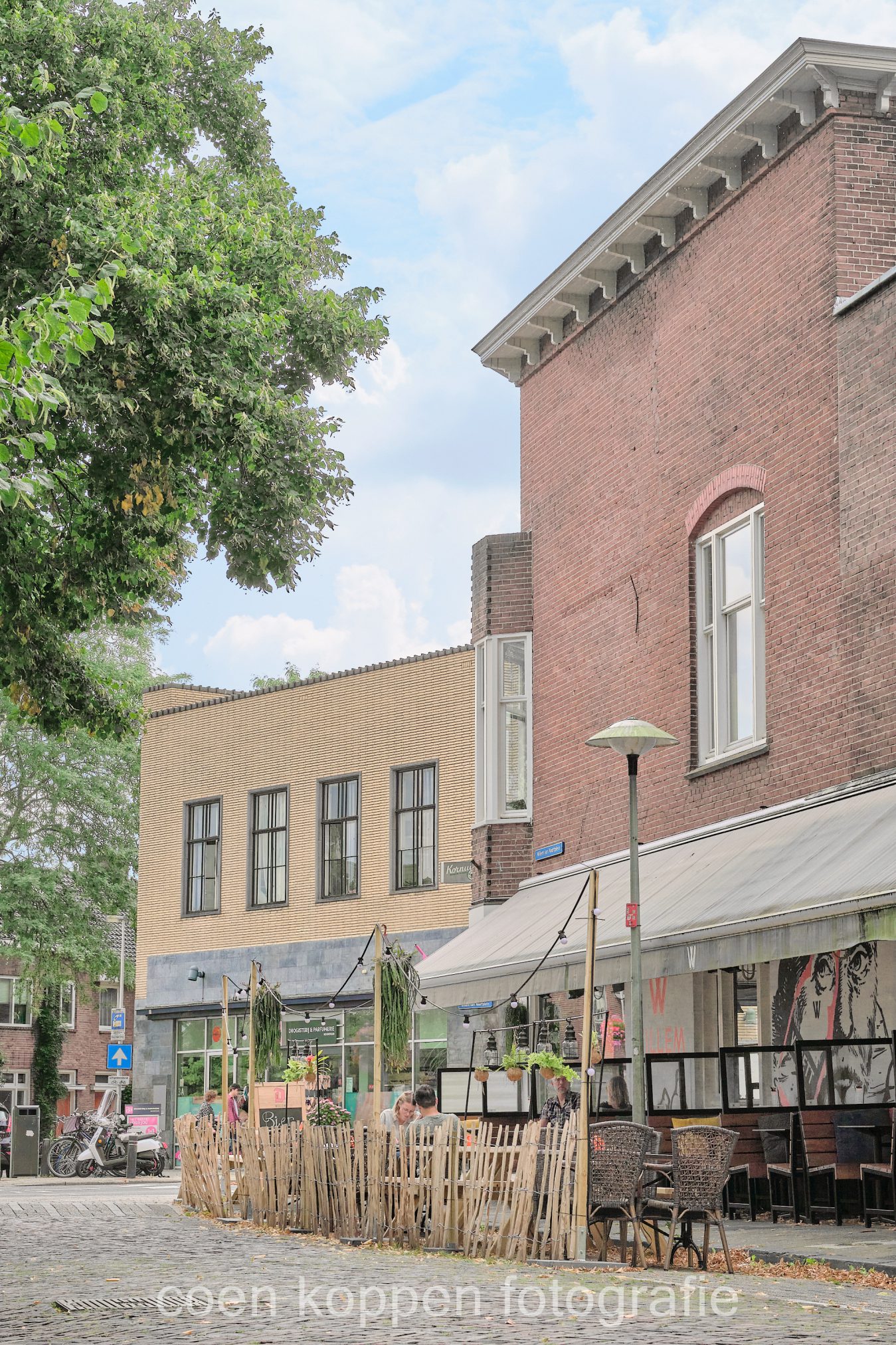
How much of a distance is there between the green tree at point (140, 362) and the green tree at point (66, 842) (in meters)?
25.0

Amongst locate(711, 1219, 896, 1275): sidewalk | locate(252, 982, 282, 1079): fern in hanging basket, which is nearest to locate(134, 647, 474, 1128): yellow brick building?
locate(252, 982, 282, 1079): fern in hanging basket

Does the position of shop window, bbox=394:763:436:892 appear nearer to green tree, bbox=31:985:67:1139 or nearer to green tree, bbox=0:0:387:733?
green tree, bbox=0:0:387:733

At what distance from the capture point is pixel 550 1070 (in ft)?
50.3

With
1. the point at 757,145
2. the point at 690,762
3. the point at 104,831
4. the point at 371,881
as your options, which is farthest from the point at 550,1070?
the point at 104,831

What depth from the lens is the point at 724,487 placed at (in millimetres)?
18906

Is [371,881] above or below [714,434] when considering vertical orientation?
below

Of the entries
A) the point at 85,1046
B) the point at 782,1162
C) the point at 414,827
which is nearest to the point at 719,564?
the point at 782,1162

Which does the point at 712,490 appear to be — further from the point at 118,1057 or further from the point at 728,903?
the point at 118,1057

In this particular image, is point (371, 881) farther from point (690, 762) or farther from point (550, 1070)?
point (550, 1070)

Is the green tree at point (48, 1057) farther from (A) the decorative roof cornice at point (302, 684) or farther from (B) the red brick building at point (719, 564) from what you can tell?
(B) the red brick building at point (719, 564)

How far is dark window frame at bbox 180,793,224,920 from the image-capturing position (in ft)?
121

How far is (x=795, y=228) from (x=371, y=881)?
18132 mm

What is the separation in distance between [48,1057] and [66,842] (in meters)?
17.6

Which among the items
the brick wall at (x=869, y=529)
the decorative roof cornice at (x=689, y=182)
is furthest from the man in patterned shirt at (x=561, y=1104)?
the decorative roof cornice at (x=689, y=182)
